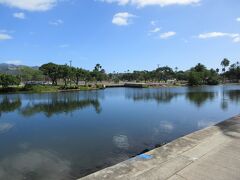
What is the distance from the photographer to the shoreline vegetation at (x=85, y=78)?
63781 millimetres

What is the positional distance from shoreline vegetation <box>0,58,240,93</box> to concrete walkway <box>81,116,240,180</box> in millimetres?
56236

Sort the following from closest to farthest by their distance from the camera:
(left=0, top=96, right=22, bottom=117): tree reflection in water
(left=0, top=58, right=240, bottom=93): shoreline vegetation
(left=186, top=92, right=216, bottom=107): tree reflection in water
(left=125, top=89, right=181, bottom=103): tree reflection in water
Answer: (left=0, top=96, right=22, bottom=117): tree reflection in water → (left=186, top=92, right=216, bottom=107): tree reflection in water → (left=125, top=89, right=181, bottom=103): tree reflection in water → (left=0, top=58, right=240, bottom=93): shoreline vegetation

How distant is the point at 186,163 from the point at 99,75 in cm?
8821

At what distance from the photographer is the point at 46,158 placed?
11.3 metres

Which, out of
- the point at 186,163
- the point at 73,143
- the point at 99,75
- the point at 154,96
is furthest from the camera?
the point at 99,75

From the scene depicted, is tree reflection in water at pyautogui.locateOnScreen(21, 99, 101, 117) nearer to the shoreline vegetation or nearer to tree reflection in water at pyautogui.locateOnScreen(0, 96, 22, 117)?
tree reflection in water at pyautogui.locateOnScreen(0, 96, 22, 117)

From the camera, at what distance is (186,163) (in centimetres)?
700

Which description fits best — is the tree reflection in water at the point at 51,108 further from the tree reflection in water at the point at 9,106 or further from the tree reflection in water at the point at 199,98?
the tree reflection in water at the point at 199,98

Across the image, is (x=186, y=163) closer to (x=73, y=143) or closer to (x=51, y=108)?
(x=73, y=143)

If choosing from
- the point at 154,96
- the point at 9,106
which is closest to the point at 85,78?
the point at 154,96

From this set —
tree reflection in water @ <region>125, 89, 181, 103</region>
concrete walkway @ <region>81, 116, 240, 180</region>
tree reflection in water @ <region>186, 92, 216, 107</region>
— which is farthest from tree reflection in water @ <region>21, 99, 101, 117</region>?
concrete walkway @ <region>81, 116, 240, 180</region>

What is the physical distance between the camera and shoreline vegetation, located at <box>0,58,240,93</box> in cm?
6378

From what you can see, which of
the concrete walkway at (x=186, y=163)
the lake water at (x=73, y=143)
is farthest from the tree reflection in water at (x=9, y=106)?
the concrete walkway at (x=186, y=163)

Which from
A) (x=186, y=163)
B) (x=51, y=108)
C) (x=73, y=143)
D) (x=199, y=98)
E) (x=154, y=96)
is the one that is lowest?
(x=73, y=143)
